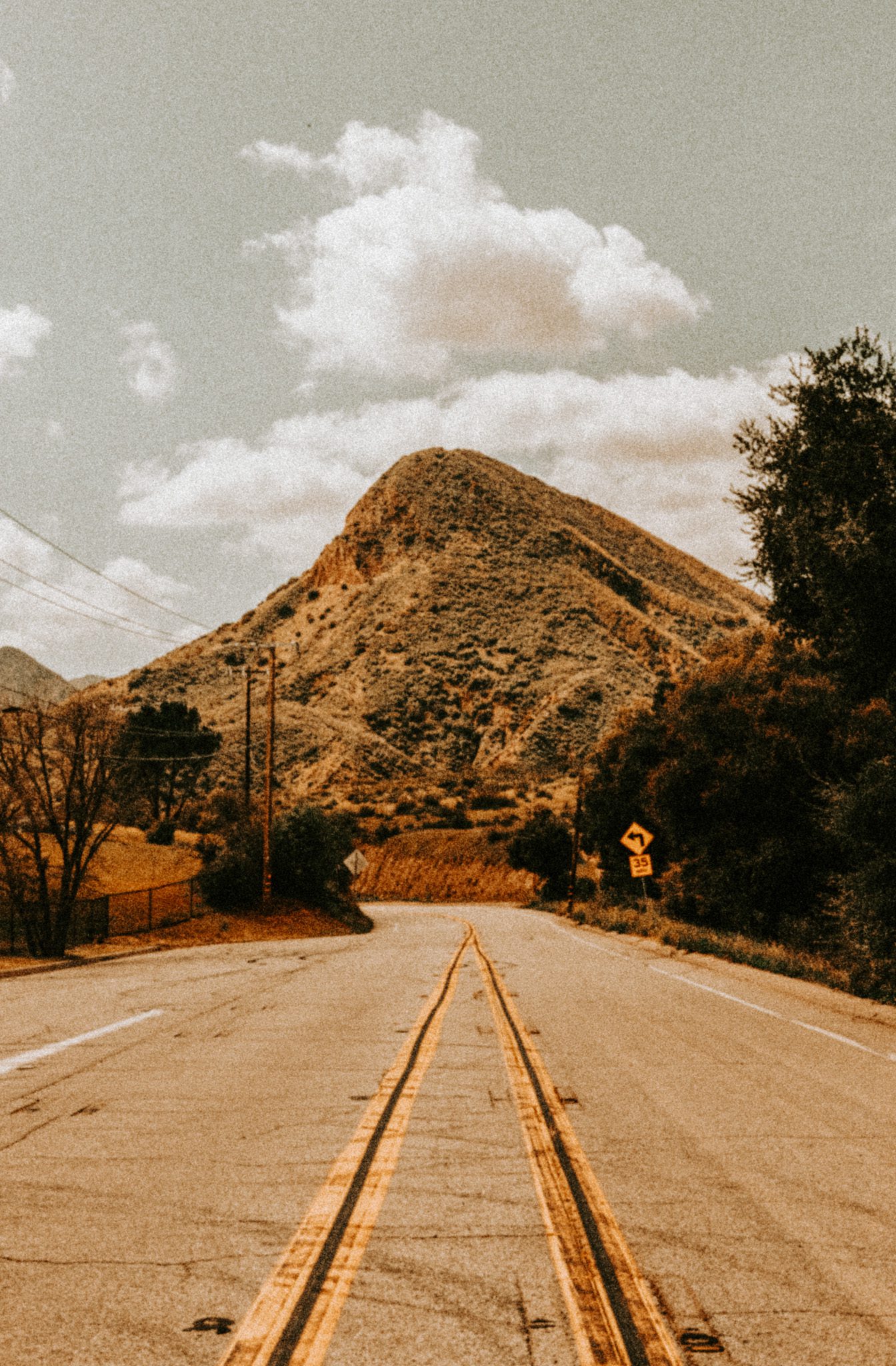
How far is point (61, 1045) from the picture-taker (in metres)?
9.95

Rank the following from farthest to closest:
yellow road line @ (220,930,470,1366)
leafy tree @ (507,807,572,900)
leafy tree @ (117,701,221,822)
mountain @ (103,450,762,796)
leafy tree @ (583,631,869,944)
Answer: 1. mountain @ (103,450,762,796)
2. leafy tree @ (507,807,572,900)
3. leafy tree @ (117,701,221,822)
4. leafy tree @ (583,631,869,944)
5. yellow road line @ (220,930,470,1366)

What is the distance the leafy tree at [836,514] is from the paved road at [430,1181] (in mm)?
7146

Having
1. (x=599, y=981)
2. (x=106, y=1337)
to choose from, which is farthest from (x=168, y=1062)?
Answer: (x=599, y=981)

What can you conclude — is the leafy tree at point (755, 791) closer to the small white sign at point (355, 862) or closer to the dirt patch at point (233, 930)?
the dirt patch at point (233, 930)

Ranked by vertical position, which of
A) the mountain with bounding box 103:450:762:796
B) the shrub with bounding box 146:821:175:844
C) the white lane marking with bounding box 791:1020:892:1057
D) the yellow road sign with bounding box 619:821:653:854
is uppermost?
the mountain with bounding box 103:450:762:796

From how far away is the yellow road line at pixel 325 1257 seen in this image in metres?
3.46

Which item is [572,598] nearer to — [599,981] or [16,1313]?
[599,981]

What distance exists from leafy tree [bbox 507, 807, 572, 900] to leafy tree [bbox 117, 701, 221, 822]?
20.8 metres

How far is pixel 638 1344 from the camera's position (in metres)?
3.54

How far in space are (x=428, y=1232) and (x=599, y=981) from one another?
1319 cm

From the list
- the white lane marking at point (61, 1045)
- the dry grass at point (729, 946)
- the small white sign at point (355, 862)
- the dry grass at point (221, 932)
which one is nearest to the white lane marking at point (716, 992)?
the dry grass at point (729, 946)

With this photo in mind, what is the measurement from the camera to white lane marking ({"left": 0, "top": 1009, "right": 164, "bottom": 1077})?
350 inches

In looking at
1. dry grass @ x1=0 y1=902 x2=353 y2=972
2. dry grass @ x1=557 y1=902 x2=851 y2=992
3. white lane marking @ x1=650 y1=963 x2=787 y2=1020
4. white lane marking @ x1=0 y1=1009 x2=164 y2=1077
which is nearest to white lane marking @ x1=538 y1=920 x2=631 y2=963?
dry grass @ x1=557 y1=902 x2=851 y2=992

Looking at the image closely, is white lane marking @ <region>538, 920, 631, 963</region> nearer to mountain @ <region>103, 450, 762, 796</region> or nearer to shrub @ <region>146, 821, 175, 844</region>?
shrub @ <region>146, 821, 175, 844</region>
